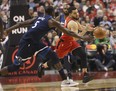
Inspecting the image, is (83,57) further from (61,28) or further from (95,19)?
(95,19)

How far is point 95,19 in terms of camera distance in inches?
738

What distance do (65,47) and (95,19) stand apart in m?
7.47

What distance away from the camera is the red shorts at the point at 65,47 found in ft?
37.5

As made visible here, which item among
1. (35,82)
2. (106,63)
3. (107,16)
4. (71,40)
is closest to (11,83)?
(35,82)

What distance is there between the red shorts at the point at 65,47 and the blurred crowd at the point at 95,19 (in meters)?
3.27

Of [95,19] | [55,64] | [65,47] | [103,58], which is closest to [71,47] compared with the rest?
[65,47]

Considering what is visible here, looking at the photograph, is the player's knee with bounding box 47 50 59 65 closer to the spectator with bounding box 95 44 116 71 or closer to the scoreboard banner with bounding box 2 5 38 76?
the scoreboard banner with bounding box 2 5 38 76

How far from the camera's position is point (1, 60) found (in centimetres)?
1520

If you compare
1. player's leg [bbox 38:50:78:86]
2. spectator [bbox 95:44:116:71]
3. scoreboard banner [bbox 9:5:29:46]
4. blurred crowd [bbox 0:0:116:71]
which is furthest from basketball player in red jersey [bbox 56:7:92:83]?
spectator [bbox 95:44:116:71]

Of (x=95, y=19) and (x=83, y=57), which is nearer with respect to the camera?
(x=83, y=57)

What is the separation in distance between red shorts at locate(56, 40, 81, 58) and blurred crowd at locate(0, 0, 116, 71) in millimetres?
3271

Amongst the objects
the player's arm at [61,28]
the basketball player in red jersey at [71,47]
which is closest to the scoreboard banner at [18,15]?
the basketball player in red jersey at [71,47]

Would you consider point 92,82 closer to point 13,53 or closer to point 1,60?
point 13,53

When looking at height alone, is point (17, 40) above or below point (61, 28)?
above
